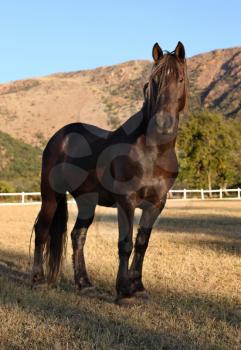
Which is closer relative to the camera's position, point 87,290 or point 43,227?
point 87,290

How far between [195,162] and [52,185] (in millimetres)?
49359

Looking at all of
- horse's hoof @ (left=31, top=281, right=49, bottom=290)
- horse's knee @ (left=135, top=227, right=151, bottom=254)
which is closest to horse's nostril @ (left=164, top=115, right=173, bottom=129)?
horse's knee @ (left=135, top=227, right=151, bottom=254)

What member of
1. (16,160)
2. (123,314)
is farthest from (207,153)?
(123,314)

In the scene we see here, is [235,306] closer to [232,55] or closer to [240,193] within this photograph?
[240,193]

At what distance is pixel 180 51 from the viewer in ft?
17.7

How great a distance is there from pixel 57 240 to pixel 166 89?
9.56 feet

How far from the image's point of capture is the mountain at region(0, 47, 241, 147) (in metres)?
104

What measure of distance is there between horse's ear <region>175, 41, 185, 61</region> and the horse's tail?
271cm

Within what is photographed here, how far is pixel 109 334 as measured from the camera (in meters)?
4.26

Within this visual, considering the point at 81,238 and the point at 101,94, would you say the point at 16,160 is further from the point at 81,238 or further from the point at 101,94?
the point at 81,238

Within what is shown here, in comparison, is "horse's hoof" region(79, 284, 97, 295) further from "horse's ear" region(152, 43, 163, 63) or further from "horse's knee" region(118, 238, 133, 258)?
"horse's ear" region(152, 43, 163, 63)

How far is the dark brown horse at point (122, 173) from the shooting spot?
5273mm

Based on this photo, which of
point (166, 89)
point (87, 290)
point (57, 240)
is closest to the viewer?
point (166, 89)

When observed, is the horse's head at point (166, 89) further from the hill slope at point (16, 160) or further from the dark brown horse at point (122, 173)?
the hill slope at point (16, 160)
